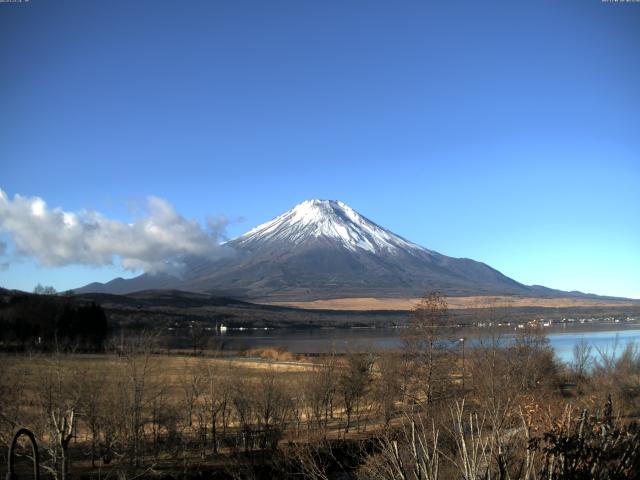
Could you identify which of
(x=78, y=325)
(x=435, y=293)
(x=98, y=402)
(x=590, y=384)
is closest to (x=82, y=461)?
(x=98, y=402)

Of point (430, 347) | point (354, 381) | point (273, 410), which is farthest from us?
point (354, 381)

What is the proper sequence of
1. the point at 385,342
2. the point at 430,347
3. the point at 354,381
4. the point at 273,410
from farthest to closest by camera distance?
the point at 385,342 < the point at 354,381 < the point at 430,347 < the point at 273,410

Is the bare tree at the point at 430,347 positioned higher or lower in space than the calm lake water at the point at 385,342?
higher

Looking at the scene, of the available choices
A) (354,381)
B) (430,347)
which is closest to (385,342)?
(354,381)

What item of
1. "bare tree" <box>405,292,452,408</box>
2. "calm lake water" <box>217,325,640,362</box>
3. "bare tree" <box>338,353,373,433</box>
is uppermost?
"bare tree" <box>405,292,452,408</box>

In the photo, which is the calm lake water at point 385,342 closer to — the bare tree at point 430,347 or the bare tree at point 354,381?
the bare tree at point 354,381

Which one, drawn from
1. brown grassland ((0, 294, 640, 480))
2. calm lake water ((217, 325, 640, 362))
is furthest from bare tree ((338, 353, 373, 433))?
calm lake water ((217, 325, 640, 362))

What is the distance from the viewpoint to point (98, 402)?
952 inches

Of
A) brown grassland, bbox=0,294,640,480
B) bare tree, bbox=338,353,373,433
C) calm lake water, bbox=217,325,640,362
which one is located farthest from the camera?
calm lake water, bbox=217,325,640,362

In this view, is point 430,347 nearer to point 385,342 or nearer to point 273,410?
point 273,410

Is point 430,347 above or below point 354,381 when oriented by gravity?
above

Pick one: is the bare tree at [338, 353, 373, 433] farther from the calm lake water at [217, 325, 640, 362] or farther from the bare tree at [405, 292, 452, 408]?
the bare tree at [405, 292, 452, 408]

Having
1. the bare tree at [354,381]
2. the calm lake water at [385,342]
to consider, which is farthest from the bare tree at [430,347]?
the calm lake water at [385,342]

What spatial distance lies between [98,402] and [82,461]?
245 cm
